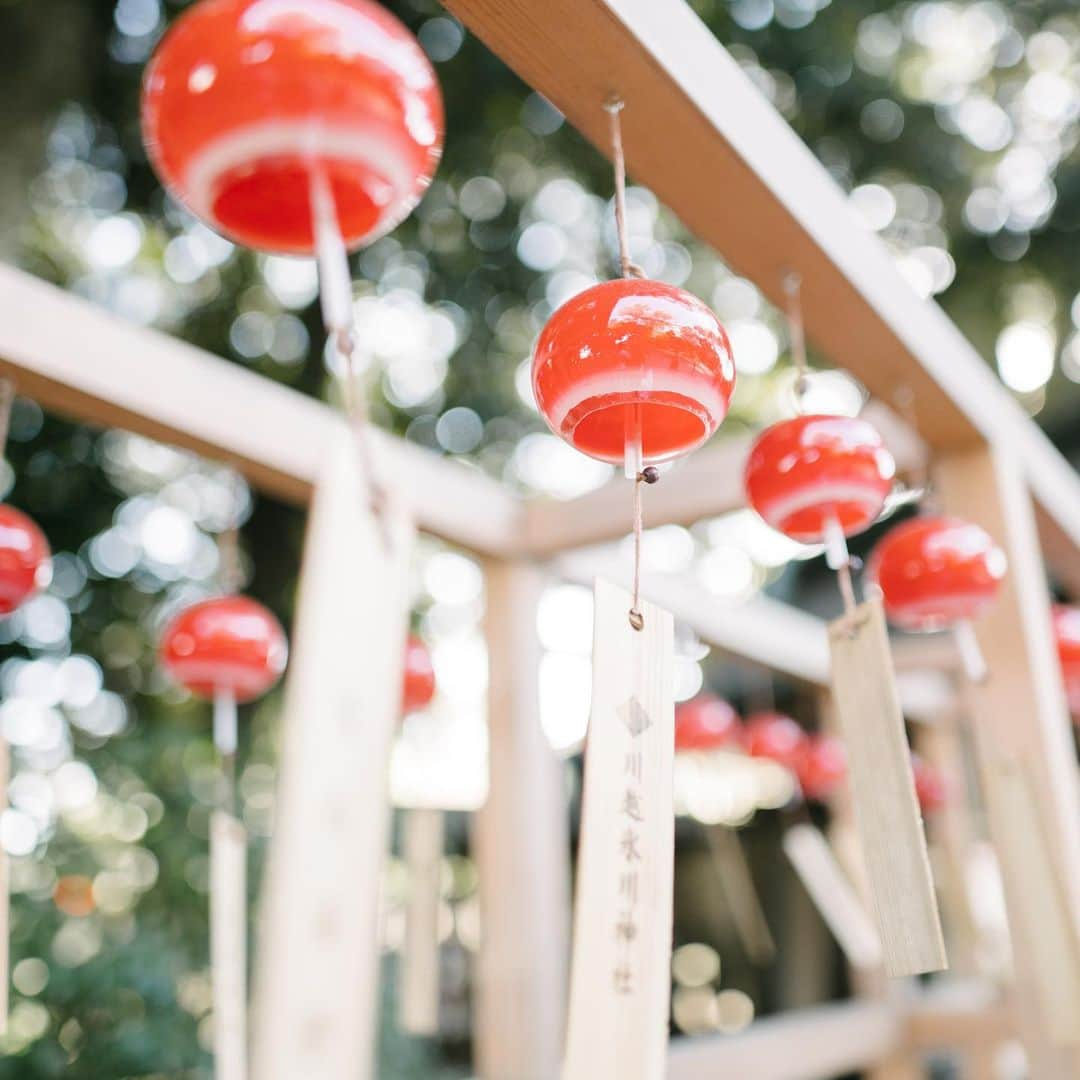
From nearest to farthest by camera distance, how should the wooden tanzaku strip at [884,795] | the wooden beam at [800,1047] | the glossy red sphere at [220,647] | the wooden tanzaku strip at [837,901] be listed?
the wooden tanzaku strip at [884,795], the glossy red sphere at [220,647], the wooden beam at [800,1047], the wooden tanzaku strip at [837,901]

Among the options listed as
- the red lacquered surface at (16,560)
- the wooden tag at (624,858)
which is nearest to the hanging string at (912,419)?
the wooden tag at (624,858)

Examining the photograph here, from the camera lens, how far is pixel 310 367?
13.0 feet

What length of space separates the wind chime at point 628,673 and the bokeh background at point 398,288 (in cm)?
228

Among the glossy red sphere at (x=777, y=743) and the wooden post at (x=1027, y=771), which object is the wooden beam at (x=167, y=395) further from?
the glossy red sphere at (x=777, y=743)

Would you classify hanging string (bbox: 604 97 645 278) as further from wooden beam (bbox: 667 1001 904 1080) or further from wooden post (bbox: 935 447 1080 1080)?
wooden beam (bbox: 667 1001 904 1080)

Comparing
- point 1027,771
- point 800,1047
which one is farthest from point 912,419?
point 800,1047

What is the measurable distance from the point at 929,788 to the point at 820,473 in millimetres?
2598

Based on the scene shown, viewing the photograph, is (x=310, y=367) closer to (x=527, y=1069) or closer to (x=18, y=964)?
(x=18, y=964)

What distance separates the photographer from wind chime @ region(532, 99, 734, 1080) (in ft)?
2.22

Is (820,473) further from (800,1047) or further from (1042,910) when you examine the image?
(800,1047)

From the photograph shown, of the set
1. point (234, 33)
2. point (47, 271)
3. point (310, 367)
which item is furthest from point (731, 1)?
point (234, 33)

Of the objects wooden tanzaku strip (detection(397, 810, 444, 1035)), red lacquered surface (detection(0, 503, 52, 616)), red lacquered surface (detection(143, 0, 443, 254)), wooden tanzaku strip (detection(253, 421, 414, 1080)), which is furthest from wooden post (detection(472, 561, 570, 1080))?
red lacquered surface (detection(143, 0, 443, 254))

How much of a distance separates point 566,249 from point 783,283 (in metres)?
2.93

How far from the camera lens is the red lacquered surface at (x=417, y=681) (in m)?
1.78
